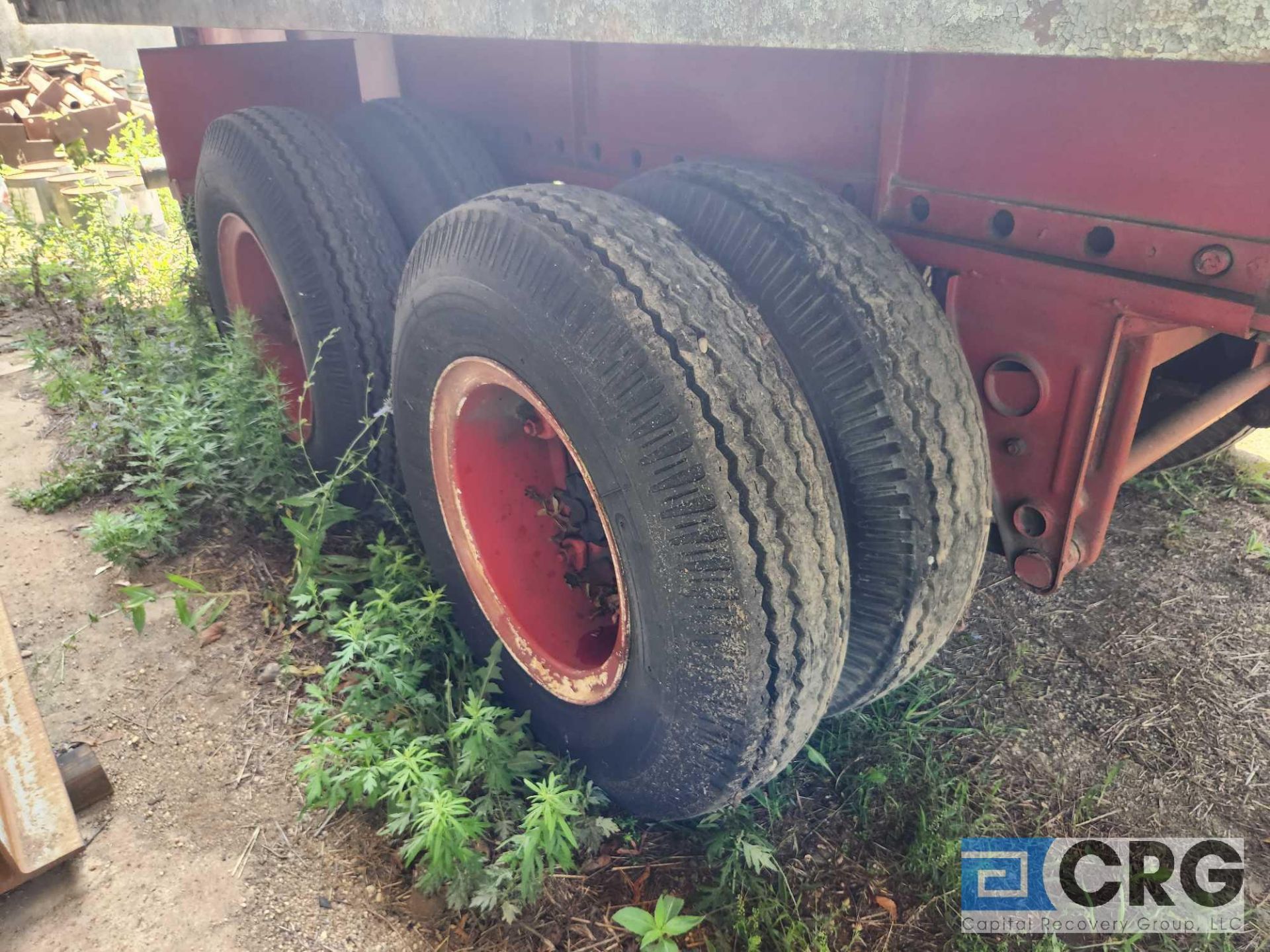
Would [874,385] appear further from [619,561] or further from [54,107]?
[54,107]

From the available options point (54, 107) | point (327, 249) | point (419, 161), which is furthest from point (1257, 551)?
point (54, 107)

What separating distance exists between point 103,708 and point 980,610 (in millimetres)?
2434

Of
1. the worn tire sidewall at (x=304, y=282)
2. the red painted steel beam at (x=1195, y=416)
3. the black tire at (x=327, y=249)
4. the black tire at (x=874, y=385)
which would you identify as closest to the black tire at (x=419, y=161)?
the black tire at (x=327, y=249)

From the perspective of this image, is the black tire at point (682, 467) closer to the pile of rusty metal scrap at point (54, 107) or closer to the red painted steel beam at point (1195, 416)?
the red painted steel beam at point (1195, 416)

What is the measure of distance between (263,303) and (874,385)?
2697 mm

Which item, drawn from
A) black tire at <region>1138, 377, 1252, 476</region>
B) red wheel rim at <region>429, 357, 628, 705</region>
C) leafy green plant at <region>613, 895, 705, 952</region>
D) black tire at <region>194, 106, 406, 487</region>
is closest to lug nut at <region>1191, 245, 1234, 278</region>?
black tire at <region>1138, 377, 1252, 476</region>

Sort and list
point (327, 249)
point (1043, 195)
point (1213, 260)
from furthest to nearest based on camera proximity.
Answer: point (327, 249) < point (1043, 195) < point (1213, 260)

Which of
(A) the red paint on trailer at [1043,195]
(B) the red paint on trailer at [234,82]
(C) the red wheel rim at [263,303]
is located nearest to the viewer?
(A) the red paint on trailer at [1043,195]

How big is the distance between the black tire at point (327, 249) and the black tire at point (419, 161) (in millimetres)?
81

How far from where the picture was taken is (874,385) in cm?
164

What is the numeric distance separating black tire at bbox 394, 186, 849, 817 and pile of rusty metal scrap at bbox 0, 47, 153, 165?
7401 millimetres

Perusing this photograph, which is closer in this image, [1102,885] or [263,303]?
[1102,885]

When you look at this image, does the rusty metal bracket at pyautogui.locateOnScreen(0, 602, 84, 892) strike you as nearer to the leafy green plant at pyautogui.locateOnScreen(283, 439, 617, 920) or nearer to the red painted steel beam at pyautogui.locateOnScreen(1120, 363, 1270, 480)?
the leafy green plant at pyautogui.locateOnScreen(283, 439, 617, 920)

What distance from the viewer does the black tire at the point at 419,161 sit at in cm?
270
